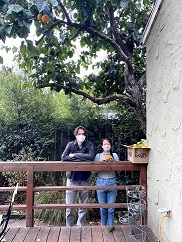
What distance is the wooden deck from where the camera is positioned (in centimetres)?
243

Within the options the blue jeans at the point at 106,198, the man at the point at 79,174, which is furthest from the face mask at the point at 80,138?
the blue jeans at the point at 106,198

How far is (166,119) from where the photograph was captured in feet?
7.22

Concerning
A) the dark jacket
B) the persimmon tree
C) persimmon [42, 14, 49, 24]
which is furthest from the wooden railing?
persimmon [42, 14, 49, 24]

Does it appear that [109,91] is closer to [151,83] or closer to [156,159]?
[151,83]

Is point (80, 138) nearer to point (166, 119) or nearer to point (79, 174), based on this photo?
point (79, 174)

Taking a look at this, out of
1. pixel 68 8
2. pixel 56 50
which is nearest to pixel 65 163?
pixel 56 50

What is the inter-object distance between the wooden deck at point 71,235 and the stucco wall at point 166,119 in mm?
326

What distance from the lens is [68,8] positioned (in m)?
3.45

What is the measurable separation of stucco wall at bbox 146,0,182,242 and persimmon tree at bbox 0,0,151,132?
2.66 ft

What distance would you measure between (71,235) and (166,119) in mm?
1538

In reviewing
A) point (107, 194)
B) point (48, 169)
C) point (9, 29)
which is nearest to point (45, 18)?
point (9, 29)

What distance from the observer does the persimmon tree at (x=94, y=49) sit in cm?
334

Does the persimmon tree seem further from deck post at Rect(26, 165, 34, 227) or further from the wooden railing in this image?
deck post at Rect(26, 165, 34, 227)

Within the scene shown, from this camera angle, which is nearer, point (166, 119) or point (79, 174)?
point (166, 119)
